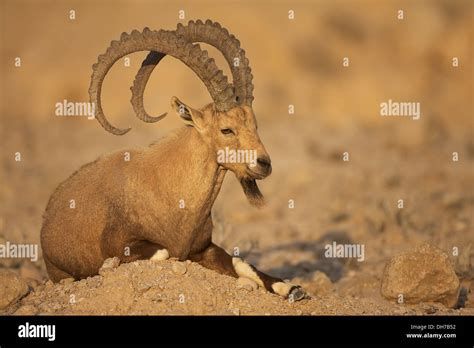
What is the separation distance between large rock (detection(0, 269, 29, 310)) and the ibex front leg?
199 cm

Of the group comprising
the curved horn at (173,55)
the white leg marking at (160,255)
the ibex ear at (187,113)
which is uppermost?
the curved horn at (173,55)

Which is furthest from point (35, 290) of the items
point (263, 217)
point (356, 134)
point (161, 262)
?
point (356, 134)

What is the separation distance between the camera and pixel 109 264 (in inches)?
406

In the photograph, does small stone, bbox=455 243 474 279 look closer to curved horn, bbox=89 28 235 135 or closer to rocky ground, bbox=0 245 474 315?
rocky ground, bbox=0 245 474 315

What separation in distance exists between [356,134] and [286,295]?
20.8 m

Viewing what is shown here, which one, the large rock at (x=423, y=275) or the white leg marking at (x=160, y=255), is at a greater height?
the white leg marking at (x=160, y=255)

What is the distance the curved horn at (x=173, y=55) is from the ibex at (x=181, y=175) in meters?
0.01

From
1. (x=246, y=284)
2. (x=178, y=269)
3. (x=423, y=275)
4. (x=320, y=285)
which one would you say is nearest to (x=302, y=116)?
(x=320, y=285)

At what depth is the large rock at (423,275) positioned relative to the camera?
11.1m

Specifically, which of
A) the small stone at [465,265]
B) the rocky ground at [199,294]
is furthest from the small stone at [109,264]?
the small stone at [465,265]

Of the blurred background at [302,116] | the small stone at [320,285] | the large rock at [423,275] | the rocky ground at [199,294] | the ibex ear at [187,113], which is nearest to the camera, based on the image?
the rocky ground at [199,294]

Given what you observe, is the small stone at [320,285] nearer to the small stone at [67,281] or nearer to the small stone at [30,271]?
the small stone at [67,281]

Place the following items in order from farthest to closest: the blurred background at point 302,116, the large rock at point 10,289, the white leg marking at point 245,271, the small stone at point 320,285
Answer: the blurred background at point 302,116 → the small stone at point 320,285 → the white leg marking at point 245,271 → the large rock at point 10,289

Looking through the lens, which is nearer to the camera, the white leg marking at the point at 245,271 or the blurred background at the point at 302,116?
the white leg marking at the point at 245,271
